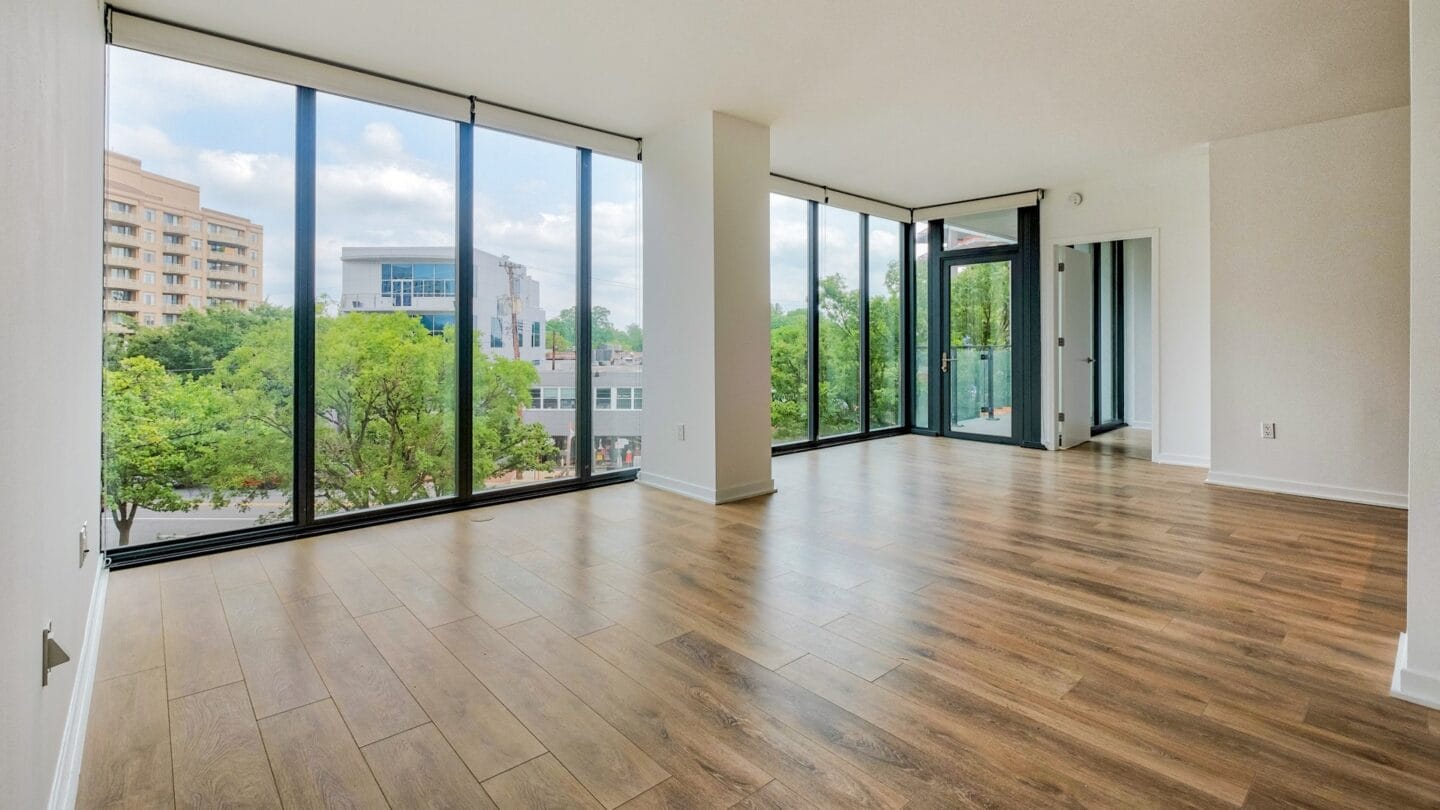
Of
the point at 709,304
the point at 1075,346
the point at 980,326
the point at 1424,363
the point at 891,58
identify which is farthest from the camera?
the point at 980,326

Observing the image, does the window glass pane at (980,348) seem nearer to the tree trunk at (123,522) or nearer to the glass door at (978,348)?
the glass door at (978,348)

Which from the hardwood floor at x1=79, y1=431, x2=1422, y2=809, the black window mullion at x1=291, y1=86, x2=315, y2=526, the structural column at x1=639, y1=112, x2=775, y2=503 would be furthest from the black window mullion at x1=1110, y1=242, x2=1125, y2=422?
the black window mullion at x1=291, y1=86, x2=315, y2=526

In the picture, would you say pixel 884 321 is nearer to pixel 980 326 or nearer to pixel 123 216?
pixel 980 326

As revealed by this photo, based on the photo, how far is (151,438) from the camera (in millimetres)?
3271

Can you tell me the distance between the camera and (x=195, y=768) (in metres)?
1.61

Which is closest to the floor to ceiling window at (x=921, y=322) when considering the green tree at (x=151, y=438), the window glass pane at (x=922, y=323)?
the window glass pane at (x=922, y=323)

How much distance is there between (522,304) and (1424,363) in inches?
171

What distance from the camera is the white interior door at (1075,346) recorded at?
6832mm

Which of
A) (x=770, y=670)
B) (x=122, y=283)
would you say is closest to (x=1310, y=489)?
(x=770, y=670)

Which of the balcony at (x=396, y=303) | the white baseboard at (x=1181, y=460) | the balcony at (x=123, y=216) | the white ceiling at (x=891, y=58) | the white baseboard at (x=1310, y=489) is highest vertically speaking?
the white ceiling at (x=891, y=58)

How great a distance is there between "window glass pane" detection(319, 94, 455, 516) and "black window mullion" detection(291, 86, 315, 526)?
0.17 ft

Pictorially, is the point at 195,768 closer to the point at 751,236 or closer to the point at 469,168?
the point at 469,168

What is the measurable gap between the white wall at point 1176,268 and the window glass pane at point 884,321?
202 centimetres

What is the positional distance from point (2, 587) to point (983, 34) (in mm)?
3969
